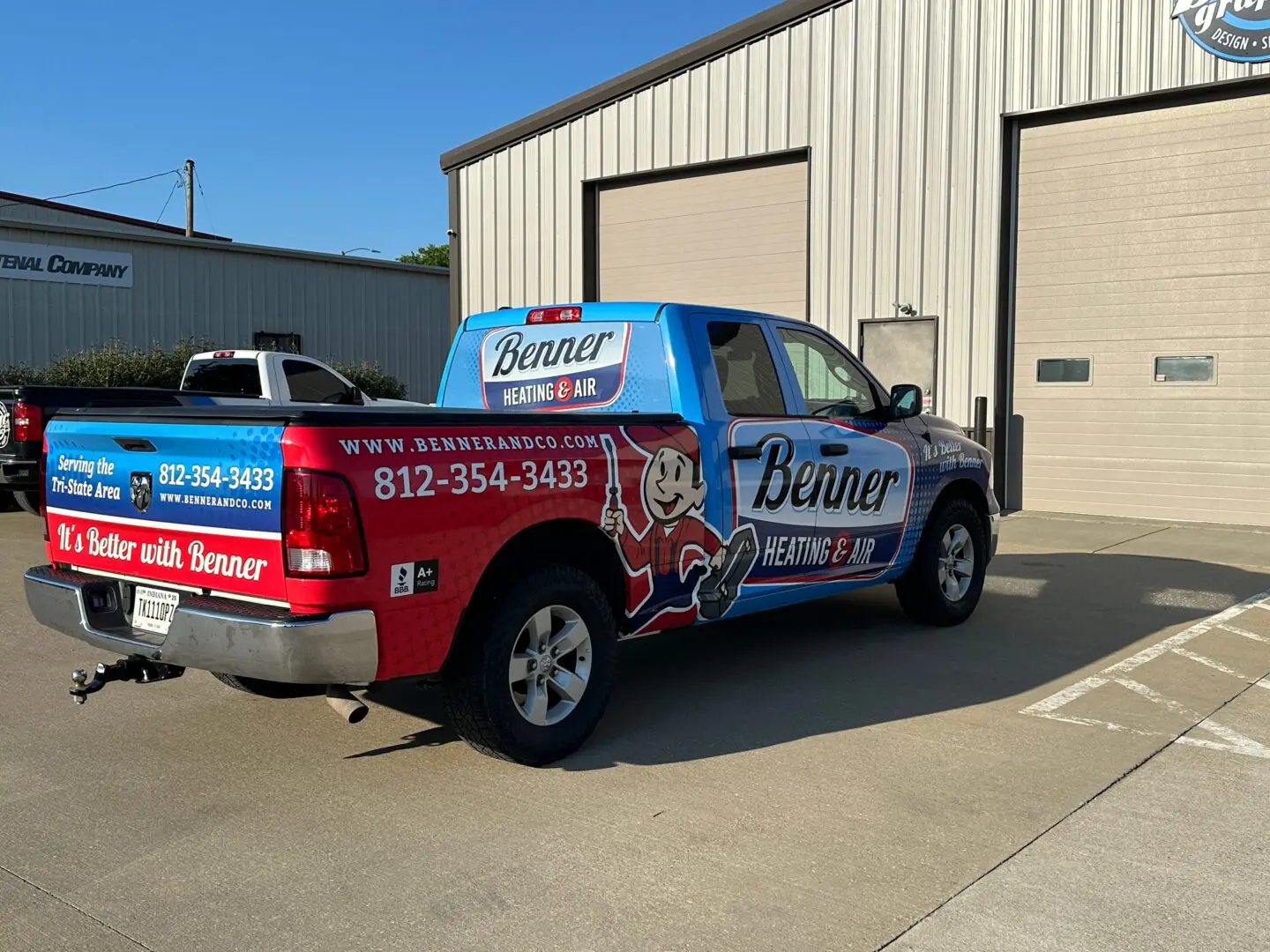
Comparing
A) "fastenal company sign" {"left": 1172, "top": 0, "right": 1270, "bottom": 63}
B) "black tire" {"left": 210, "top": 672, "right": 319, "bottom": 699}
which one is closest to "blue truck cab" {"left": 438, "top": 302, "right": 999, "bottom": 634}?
"black tire" {"left": 210, "top": 672, "right": 319, "bottom": 699}

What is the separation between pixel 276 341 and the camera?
2431cm

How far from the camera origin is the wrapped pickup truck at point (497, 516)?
3.97 meters

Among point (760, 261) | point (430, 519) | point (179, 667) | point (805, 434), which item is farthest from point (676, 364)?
point (760, 261)

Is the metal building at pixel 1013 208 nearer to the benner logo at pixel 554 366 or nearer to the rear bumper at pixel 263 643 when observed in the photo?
the benner logo at pixel 554 366

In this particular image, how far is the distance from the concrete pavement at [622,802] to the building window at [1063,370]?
25.3ft

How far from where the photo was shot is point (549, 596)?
462 cm

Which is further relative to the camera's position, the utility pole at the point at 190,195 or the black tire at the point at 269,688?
the utility pole at the point at 190,195

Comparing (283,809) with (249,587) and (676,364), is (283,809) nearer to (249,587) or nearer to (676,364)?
(249,587)

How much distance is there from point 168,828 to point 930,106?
13482 mm

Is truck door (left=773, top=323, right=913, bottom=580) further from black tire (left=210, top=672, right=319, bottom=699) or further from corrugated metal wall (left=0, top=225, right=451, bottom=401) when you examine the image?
corrugated metal wall (left=0, top=225, right=451, bottom=401)

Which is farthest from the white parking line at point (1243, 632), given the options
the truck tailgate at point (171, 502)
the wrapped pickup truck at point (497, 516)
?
the truck tailgate at point (171, 502)

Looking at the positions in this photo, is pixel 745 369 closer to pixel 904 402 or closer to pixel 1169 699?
pixel 904 402

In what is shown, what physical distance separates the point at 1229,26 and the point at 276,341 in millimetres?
18403

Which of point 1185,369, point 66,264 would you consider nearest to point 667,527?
point 1185,369
